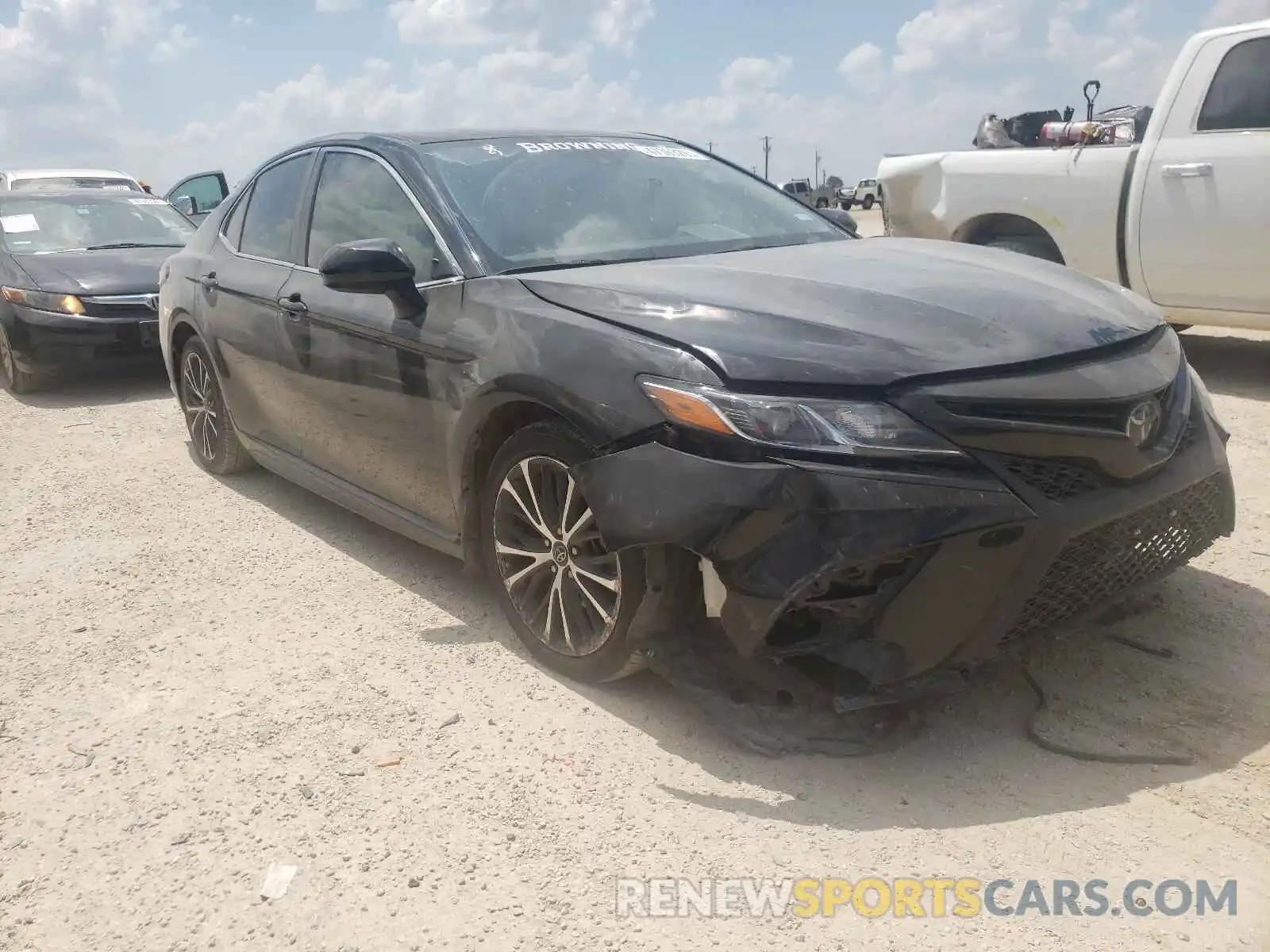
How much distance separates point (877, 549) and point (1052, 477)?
453 millimetres

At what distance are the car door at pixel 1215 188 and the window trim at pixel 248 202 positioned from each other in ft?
15.7

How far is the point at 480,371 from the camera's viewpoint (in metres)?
3.21

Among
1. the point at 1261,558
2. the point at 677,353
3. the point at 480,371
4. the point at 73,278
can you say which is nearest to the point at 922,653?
the point at 677,353

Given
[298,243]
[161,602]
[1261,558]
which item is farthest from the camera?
[298,243]

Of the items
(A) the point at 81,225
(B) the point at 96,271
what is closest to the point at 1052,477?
(B) the point at 96,271

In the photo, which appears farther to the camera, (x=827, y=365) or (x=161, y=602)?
(x=161, y=602)

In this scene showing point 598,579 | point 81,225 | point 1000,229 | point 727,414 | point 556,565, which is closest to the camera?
point 727,414

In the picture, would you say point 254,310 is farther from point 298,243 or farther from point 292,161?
point 292,161

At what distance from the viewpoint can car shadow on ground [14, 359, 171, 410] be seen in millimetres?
8203

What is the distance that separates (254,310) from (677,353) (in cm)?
259

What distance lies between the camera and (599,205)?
376 cm

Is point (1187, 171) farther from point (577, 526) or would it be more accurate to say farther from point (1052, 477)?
point (577, 526)

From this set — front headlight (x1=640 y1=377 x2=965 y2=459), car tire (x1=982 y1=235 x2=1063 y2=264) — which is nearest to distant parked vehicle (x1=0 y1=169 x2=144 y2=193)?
car tire (x1=982 y1=235 x2=1063 y2=264)

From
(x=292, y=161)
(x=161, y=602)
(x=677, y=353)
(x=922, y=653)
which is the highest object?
(x=292, y=161)
